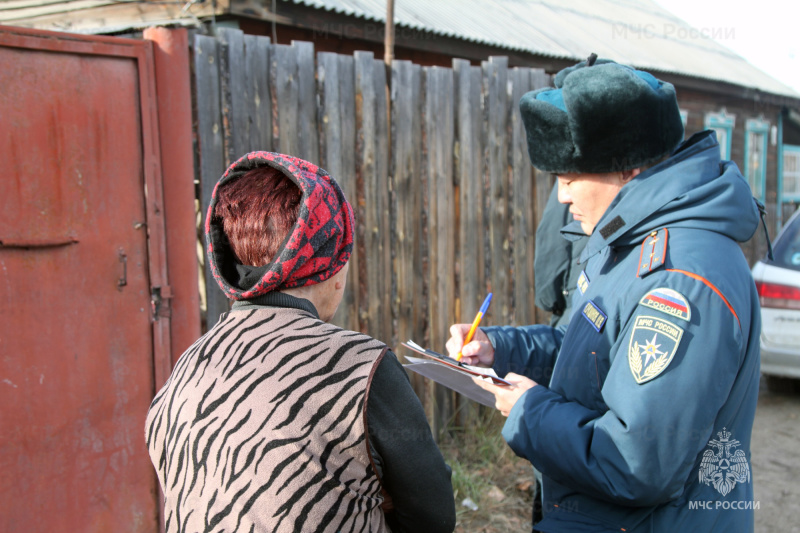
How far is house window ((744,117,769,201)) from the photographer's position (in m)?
14.1

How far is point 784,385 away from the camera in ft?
20.3

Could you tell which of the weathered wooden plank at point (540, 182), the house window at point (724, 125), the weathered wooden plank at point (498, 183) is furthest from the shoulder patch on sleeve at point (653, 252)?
the house window at point (724, 125)

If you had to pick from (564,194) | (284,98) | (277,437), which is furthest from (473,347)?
(284,98)

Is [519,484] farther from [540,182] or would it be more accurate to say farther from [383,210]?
[540,182]

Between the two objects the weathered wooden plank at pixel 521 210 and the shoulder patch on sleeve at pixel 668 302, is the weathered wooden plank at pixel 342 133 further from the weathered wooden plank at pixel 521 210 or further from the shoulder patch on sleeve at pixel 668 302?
the shoulder patch on sleeve at pixel 668 302

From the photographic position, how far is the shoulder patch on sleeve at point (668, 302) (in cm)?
140

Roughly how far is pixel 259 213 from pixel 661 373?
979mm

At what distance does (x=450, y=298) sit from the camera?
4324mm

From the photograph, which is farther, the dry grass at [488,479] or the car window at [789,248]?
the car window at [789,248]

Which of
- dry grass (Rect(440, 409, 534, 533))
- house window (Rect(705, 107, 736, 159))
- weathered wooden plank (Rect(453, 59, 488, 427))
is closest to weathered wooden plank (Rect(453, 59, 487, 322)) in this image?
weathered wooden plank (Rect(453, 59, 488, 427))

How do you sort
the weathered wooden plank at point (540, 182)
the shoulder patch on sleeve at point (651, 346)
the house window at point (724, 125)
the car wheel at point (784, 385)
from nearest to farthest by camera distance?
the shoulder patch on sleeve at point (651, 346), the weathered wooden plank at point (540, 182), the car wheel at point (784, 385), the house window at point (724, 125)

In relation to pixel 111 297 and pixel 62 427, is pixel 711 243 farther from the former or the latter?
pixel 62 427

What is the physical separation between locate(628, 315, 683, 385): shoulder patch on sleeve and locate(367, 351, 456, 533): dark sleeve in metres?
0.51

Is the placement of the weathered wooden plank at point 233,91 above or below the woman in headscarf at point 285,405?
above
